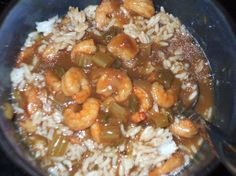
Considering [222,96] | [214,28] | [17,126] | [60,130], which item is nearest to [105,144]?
[60,130]

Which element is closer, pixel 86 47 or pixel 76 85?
pixel 76 85

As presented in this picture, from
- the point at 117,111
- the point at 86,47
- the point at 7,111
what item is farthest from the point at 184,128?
the point at 7,111

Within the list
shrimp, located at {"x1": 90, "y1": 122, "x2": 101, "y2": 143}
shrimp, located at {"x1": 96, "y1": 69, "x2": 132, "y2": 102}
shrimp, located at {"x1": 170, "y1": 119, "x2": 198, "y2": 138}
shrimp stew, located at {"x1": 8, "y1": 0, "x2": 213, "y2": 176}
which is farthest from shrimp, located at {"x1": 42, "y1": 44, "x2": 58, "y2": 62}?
shrimp, located at {"x1": 170, "y1": 119, "x2": 198, "y2": 138}

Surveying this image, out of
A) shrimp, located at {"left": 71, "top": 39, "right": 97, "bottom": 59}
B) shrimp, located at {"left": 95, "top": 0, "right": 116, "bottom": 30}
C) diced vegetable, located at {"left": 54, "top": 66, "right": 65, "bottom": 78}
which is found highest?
shrimp, located at {"left": 95, "top": 0, "right": 116, "bottom": 30}

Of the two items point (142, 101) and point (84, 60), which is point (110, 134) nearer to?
point (142, 101)

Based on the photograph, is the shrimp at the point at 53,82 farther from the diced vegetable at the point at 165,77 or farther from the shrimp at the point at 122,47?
the diced vegetable at the point at 165,77

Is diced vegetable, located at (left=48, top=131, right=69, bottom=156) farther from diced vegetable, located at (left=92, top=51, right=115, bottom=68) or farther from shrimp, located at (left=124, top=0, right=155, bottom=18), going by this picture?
shrimp, located at (left=124, top=0, right=155, bottom=18)

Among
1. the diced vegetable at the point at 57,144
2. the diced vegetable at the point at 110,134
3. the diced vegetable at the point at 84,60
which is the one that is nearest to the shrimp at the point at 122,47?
the diced vegetable at the point at 84,60
